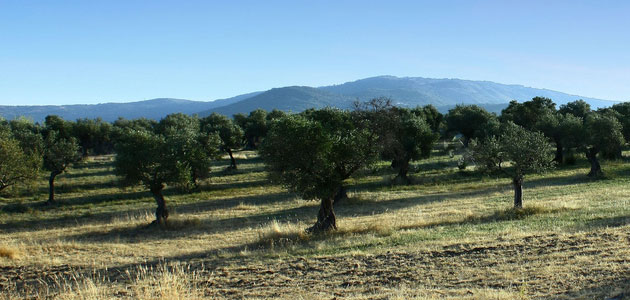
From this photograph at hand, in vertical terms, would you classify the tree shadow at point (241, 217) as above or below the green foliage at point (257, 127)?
below

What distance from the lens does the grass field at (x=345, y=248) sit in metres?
11.8

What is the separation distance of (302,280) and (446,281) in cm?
439

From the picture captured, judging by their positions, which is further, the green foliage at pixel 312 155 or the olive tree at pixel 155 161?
the olive tree at pixel 155 161

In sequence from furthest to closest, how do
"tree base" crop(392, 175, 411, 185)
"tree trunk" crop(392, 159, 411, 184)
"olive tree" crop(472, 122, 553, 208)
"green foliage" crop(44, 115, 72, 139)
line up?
"green foliage" crop(44, 115, 72, 139)
"tree trunk" crop(392, 159, 411, 184)
"tree base" crop(392, 175, 411, 185)
"olive tree" crop(472, 122, 553, 208)

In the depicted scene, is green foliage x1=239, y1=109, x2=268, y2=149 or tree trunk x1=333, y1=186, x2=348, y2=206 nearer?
tree trunk x1=333, y1=186, x2=348, y2=206

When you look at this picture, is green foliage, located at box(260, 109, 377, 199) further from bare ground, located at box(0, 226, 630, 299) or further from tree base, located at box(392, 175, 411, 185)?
tree base, located at box(392, 175, 411, 185)

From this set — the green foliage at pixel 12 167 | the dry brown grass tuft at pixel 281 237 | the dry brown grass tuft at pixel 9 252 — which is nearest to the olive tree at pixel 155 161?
the green foliage at pixel 12 167

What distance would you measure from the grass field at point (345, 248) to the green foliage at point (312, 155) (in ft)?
6.07

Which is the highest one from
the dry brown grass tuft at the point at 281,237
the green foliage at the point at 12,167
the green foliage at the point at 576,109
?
the green foliage at the point at 576,109

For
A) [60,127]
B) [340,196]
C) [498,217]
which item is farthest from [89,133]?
[498,217]

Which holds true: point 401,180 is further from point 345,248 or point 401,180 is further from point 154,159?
point 345,248

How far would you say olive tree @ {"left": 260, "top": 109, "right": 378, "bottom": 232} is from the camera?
2278cm

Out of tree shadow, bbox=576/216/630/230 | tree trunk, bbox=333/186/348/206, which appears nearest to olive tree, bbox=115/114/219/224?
tree trunk, bbox=333/186/348/206

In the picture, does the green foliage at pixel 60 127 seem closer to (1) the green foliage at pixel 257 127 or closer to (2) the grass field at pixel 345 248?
(1) the green foliage at pixel 257 127
